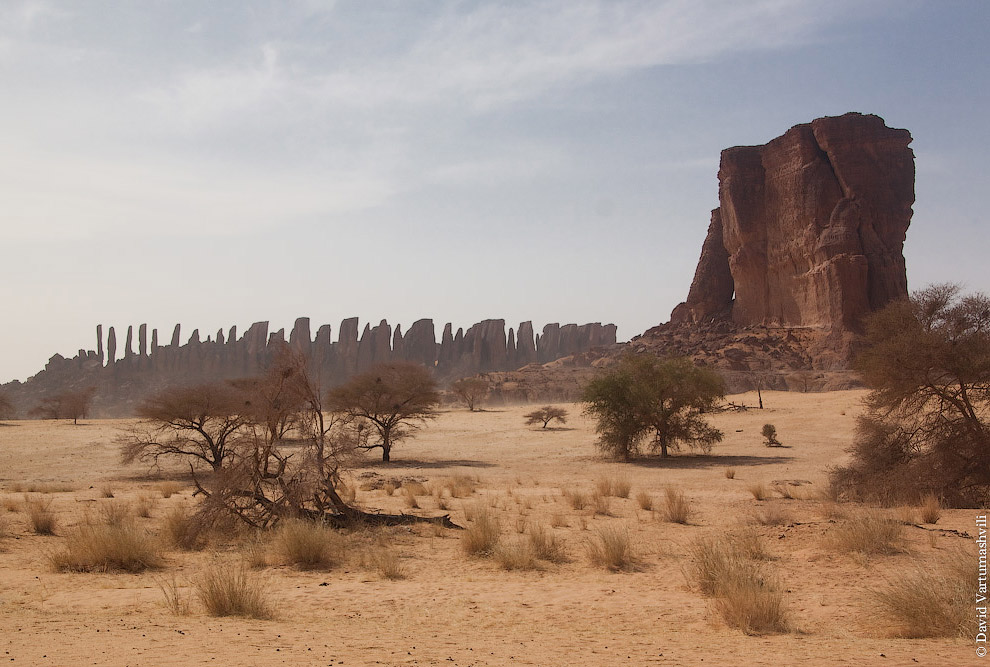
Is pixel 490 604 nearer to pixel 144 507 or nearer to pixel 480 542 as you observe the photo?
pixel 480 542

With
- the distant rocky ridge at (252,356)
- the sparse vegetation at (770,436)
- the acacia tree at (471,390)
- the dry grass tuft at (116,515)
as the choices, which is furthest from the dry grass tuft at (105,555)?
the distant rocky ridge at (252,356)

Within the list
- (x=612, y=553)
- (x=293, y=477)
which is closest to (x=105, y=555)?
(x=293, y=477)

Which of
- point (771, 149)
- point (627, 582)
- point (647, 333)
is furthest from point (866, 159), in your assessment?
point (627, 582)

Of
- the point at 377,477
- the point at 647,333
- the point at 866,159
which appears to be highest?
the point at 866,159

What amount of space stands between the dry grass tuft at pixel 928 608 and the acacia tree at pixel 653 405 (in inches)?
846

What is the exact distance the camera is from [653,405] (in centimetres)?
2823

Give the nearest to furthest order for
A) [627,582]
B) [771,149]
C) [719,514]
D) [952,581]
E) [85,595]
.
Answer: [952,581]
[85,595]
[627,582]
[719,514]
[771,149]

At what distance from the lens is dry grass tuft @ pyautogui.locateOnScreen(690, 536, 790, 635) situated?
6.20 metres

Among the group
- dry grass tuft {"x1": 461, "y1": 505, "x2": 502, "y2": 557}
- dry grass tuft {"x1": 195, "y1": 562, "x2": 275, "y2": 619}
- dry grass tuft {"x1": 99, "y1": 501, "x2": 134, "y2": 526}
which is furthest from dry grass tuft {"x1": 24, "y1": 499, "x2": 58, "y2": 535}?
dry grass tuft {"x1": 461, "y1": 505, "x2": 502, "y2": 557}

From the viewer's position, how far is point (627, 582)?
838cm

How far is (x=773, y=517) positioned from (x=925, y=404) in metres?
5.84

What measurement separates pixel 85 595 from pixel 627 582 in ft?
20.2

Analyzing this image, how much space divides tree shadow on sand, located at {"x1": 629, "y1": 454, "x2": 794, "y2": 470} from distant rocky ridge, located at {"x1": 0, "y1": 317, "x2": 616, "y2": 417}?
87985mm

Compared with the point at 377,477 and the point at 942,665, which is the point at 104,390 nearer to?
the point at 377,477
